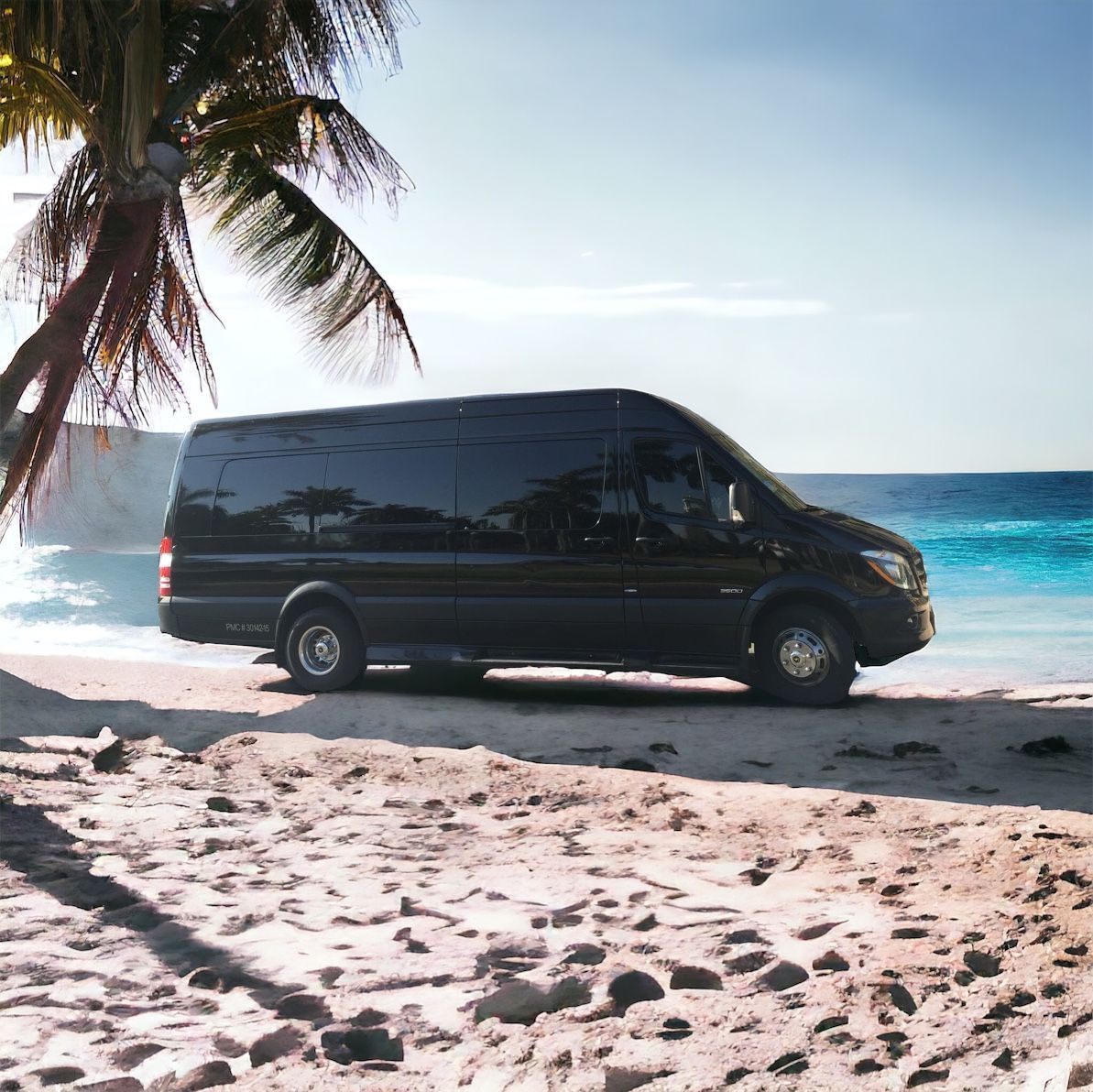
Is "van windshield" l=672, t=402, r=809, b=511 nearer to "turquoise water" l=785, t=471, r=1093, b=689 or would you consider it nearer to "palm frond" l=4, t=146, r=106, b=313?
"turquoise water" l=785, t=471, r=1093, b=689

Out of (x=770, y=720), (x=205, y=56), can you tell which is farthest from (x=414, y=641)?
(x=205, y=56)

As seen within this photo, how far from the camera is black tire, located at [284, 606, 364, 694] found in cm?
1054

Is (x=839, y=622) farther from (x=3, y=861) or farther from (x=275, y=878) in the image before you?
(x=3, y=861)

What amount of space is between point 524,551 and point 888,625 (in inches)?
123

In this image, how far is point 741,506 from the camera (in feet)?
30.2

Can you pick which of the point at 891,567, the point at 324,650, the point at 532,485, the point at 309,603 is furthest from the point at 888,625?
the point at 309,603

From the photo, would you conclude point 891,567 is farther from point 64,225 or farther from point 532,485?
point 64,225

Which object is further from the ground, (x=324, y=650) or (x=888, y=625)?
(x=888, y=625)

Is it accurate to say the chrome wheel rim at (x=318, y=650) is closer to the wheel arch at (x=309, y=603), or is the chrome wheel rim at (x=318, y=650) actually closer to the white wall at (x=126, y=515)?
the wheel arch at (x=309, y=603)

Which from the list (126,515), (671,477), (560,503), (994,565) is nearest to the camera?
(671,477)

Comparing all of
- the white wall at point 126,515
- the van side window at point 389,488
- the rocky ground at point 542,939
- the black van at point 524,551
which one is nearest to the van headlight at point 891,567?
the black van at point 524,551

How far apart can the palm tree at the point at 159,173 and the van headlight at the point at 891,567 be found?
229 inches

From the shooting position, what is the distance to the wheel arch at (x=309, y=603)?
34.5 ft

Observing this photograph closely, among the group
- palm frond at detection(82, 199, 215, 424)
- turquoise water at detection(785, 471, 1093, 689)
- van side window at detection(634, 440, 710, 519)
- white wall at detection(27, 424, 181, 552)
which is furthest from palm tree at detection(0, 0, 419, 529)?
white wall at detection(27, 424, 181, 552)
